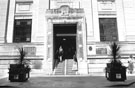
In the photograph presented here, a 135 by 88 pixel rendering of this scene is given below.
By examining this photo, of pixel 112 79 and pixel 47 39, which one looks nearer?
pixel 112 79

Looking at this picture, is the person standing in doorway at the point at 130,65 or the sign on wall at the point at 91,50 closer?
the person standing in doorway at the point at 130,65

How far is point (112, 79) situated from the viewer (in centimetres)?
1123

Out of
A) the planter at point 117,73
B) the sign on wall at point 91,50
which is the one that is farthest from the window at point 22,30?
the planter at point 117,73

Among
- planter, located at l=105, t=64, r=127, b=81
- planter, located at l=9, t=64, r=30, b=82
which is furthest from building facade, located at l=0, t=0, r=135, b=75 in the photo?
planter, located at l=105, t=64, r=127, b=81

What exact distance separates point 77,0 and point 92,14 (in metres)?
2.87

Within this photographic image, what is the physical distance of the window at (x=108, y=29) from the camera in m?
19.2

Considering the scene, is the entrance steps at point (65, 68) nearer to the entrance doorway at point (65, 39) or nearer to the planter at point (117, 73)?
the entrance doorway at point (65, 39)

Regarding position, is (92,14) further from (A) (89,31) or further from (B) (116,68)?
(B) (116,68)

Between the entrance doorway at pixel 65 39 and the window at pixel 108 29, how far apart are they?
12.0 feet

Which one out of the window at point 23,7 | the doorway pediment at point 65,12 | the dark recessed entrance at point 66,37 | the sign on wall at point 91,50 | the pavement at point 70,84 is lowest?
the pavement at point 70,84

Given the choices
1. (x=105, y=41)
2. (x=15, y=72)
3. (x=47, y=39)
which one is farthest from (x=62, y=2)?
(x=15, y=72)

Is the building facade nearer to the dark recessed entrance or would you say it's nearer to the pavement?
the dark recessed entrance

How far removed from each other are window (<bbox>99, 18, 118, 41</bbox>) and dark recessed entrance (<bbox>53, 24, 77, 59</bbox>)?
12.0ft

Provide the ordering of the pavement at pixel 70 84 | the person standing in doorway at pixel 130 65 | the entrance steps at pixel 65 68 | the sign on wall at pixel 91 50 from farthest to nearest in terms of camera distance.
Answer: the sign on wall at pixel 91 50 < the person standing in doorway at pixel 130 65 < the entrance steps at pixel 65 68 < the pavement at pixel 70 84
